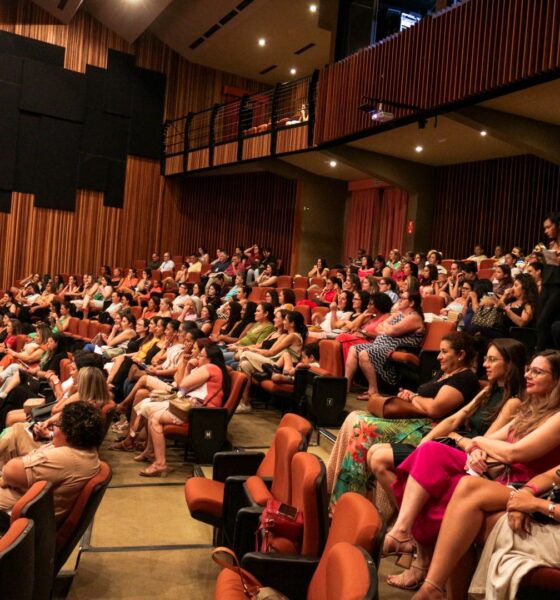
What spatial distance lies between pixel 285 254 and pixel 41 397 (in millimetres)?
7021

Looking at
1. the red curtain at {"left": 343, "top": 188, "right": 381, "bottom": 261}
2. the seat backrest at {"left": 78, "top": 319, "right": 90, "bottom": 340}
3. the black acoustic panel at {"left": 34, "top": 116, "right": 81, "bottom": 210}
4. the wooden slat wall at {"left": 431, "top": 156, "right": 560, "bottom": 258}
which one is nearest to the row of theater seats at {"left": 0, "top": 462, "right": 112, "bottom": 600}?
the seat backrest at {"left": 78, "top": 319, "right": 90, "bottom": 340}

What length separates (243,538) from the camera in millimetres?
2348

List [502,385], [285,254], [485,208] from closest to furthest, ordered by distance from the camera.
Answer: [502,385] → [485,208] → [285,254]

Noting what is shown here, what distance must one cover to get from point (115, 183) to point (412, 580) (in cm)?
1148

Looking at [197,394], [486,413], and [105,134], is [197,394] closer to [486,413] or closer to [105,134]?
[486,413]

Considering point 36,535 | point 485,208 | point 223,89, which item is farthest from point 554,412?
point 223,89

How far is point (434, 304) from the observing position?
5.93 meters

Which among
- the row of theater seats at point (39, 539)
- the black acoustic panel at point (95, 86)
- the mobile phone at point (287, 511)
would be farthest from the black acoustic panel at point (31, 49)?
the mobile phone at point (287, 511)

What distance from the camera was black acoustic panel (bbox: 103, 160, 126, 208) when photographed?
12625 mm

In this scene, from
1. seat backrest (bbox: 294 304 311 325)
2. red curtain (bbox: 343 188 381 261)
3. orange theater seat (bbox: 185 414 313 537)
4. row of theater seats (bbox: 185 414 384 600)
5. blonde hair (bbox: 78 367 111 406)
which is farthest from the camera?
red curtain (bbox: 343 188 381 261)

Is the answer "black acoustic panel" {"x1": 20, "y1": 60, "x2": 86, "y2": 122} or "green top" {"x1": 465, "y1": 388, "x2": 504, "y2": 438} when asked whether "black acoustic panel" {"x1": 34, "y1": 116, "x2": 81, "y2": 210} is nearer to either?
"black acoustic panel" {"x1": 20, "y1": 60, "x2": 86, "y2": 122}

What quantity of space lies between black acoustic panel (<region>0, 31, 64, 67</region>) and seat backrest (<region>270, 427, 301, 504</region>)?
432 inches

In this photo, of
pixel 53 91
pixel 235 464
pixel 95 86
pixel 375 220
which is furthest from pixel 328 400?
pixel 95 86

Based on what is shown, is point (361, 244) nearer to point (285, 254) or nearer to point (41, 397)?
point (285, 254)
